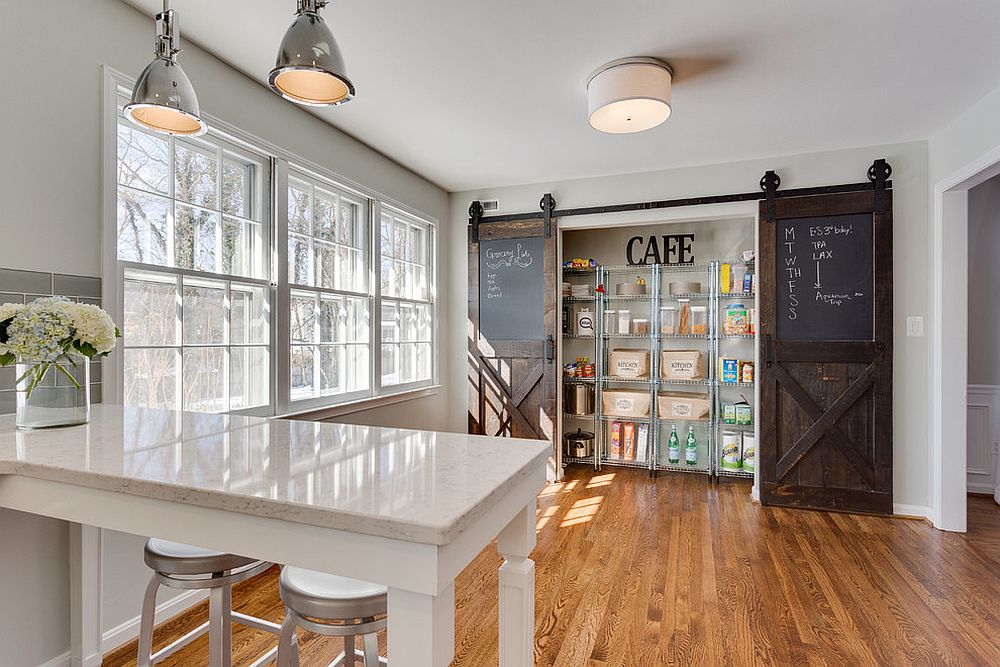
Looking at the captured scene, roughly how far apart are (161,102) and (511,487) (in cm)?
146

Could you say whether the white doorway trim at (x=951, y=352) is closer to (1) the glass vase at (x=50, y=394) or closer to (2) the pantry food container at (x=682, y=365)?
(2) the pantry food container at (x=682, y=365)

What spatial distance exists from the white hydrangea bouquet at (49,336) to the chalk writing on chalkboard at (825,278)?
153 inches

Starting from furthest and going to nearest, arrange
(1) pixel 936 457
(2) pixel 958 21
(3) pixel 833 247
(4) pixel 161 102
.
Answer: (3) pixel 833 247, (1) pixel 936 457, (2) pixel 958 21, (4) pixel 161 102

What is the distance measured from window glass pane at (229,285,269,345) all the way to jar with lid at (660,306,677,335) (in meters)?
3.27

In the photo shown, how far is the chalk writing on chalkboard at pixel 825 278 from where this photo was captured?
3553 millimetres

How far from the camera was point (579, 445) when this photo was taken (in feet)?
15.8

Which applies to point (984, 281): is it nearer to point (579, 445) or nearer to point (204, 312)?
point (579, 445)

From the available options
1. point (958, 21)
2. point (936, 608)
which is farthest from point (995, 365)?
point (958, 21)

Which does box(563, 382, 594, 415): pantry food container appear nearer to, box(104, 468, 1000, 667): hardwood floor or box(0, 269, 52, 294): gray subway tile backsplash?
box(104, 468, 1000, 667): hardwood floor

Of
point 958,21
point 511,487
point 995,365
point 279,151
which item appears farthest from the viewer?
point 995,365

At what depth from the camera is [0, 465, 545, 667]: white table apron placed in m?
0.81

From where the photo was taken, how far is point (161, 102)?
58.3 inches

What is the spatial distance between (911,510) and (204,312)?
452cm

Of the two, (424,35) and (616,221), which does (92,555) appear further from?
(616,221)
